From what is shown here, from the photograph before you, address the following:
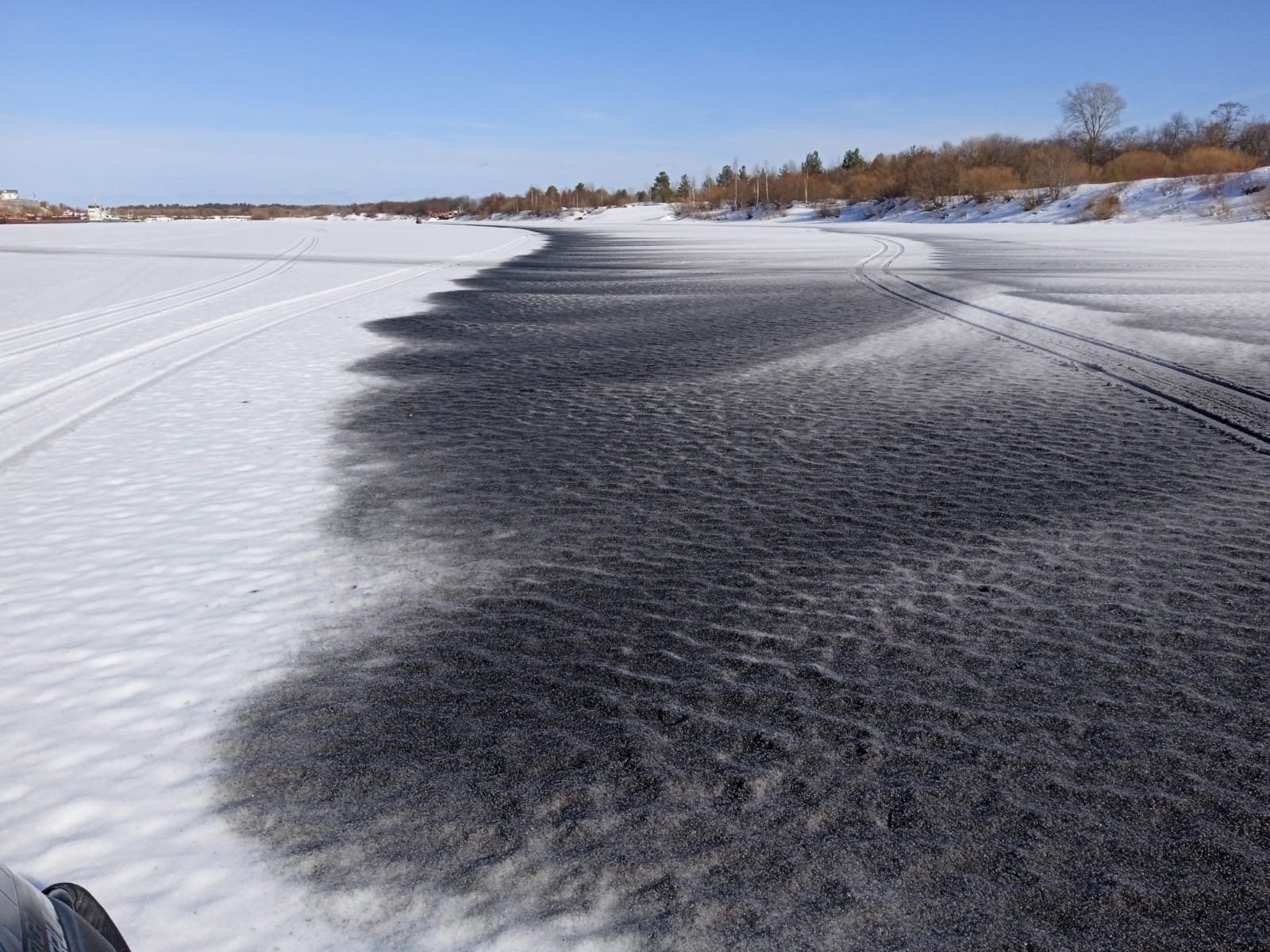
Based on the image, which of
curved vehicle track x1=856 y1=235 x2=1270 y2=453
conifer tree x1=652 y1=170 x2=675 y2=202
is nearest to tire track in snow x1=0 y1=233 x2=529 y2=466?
curved vehicle track x1=856 y1=235 x2=1270 y2=453

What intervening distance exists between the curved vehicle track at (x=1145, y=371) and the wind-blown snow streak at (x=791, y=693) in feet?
1.23

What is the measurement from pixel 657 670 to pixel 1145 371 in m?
7.66

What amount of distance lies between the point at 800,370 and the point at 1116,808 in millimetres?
7550

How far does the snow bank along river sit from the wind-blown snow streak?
0.02 m

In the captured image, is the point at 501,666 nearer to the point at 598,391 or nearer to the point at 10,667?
the point at 10,667

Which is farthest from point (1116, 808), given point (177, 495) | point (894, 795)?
point (177, 495)

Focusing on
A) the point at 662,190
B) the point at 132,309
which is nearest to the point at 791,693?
the point at 132,309

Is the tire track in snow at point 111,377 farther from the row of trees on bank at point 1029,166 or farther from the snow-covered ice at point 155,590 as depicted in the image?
the row of trees on bank at point 1029,166

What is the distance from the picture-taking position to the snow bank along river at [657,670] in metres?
2.61

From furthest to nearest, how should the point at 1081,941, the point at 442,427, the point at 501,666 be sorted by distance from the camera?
1. the point at 442,427
2. the point at 501,666
3. the point at 1081,941

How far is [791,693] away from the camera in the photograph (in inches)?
143

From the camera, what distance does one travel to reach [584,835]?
2818 millimetres

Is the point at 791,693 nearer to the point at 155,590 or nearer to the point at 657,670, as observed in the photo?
the point at 657,670

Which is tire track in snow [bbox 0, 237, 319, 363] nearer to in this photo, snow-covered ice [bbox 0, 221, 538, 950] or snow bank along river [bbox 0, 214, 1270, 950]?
snow-covered ice [bbox 0, 221, 538, 950]
